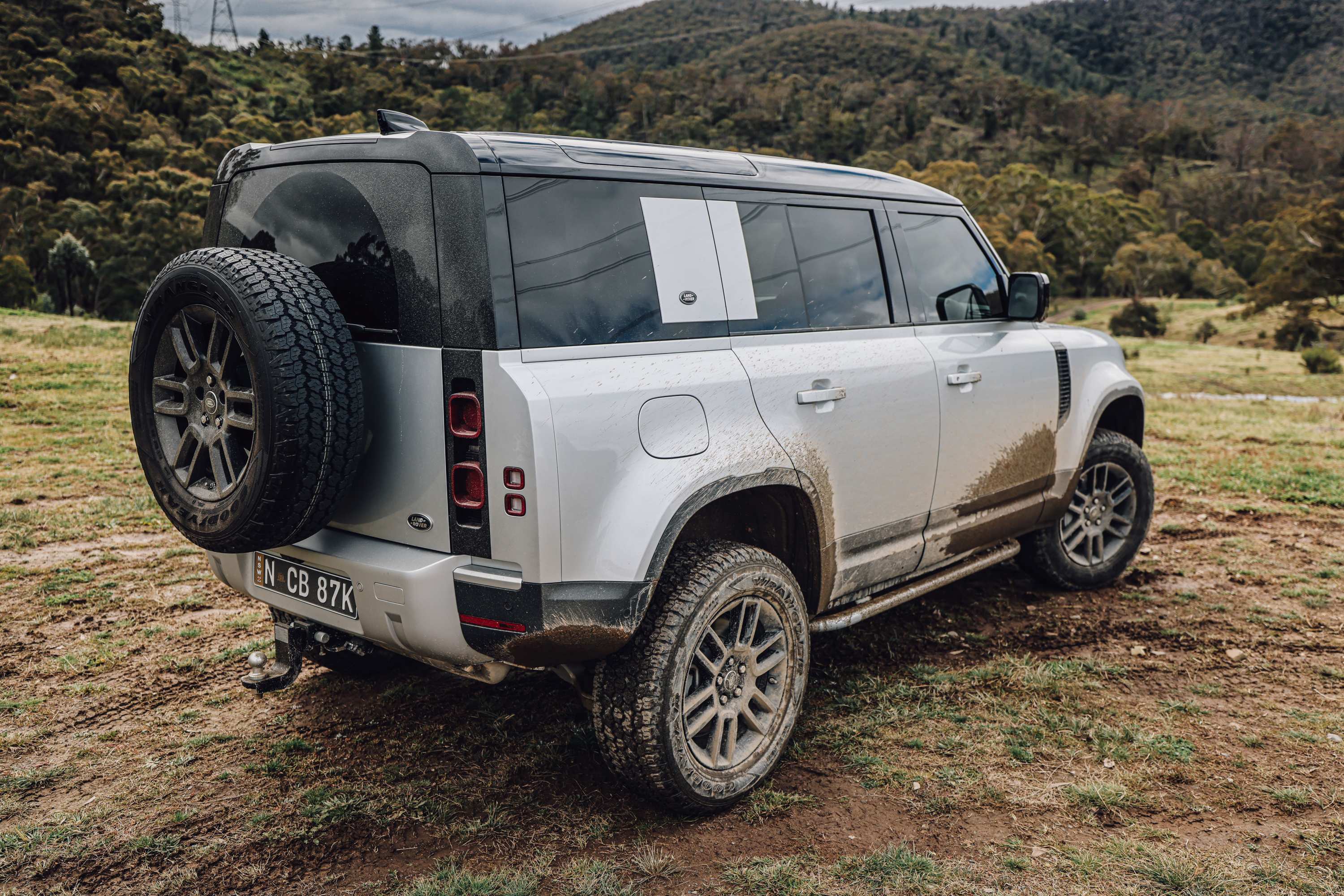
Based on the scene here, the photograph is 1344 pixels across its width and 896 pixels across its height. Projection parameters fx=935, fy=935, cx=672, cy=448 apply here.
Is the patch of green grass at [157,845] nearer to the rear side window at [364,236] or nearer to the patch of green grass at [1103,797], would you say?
the rear side window at [364,236]

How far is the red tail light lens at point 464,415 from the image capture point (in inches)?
101

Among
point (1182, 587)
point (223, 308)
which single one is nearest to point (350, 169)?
point (223, 308)

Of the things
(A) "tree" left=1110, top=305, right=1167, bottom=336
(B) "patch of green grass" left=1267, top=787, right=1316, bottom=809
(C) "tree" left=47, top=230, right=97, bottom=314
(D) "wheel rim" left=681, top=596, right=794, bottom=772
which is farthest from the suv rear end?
(A) "tree" left=1110, top=305, right=1167, bottom=336

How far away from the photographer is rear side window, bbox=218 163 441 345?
2641 millimetres

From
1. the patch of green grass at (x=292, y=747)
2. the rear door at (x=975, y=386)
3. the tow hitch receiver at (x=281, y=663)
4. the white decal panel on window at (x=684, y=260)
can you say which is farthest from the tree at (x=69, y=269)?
the white decal panel on window at (x=684, y=260)

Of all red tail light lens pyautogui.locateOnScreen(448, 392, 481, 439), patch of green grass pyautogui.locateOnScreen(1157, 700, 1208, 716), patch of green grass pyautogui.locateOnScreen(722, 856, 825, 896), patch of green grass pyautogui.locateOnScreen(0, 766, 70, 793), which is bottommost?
patch of green grass pyautogui.locateOnScreen(1157, 700, 1208, 716)

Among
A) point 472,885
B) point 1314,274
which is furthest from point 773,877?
point 1314,274

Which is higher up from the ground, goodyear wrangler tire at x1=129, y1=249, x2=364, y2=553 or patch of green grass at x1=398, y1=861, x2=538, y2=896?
goodyear wrangler tire at x1=129, y1=249, x2=364, y2=553

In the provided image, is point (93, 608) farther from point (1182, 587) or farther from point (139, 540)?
point (1182, 587)

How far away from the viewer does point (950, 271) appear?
166 inches

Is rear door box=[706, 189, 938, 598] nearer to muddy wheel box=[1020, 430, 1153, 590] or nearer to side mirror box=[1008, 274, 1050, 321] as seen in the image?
side mirror box=[1008, 274, 1050, 321]

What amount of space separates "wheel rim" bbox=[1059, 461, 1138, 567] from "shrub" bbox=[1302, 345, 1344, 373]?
2485cm

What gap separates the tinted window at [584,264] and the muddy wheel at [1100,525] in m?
2.99

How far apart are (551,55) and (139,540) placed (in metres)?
126
